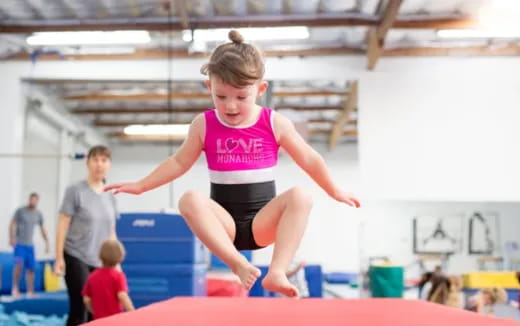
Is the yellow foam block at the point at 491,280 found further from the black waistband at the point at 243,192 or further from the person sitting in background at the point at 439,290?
the black waistband at the point at 243,192

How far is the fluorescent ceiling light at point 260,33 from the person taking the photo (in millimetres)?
8055

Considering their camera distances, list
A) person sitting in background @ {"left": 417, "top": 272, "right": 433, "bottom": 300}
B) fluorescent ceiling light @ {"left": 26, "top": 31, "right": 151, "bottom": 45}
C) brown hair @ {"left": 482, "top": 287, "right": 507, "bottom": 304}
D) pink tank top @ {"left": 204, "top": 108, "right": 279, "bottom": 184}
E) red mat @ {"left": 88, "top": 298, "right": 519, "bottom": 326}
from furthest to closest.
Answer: fluorescent ceiling light @ {"left": 26, "top": 31, "right": 151, "bottom": 45} → person sitting in background @ {"left": 417, "top": 272, "right": 433, "bottom": 300} → brown hair @ {"left": 482, "top": 287, "right": 507, "bottom": 304} → red mat @ {"left": 88, "top": 298, "right": 519, "bottom": 326} → pink tank top @ {"left": 204, "top": 108, "right": 279, "bottom": 184}

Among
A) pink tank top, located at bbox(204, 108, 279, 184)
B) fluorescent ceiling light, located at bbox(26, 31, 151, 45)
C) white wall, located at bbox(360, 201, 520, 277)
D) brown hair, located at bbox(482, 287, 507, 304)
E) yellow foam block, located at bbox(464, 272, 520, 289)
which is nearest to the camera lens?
pink tank top, located at bbox(204, 108, 279, 184)

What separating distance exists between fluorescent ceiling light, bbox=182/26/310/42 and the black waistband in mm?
6197

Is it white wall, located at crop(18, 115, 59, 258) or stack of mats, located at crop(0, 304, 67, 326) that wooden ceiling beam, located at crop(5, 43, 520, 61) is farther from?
stack of mats, located at crop(0, 304, 67, 326)

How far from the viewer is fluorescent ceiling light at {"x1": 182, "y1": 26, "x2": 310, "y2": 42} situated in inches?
317

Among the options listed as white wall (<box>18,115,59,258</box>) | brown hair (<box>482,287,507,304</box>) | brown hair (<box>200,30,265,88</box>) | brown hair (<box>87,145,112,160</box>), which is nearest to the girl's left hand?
brown hair (<box>200,30,265,88</box>)

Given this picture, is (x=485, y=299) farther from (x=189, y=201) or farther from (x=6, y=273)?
(x=6, y=273)

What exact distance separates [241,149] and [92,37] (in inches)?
282

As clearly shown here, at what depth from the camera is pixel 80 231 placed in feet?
12.6

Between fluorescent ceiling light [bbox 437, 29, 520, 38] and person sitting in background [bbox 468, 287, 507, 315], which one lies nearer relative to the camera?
person sitting in background [bbox 468, 287, 507, 315]

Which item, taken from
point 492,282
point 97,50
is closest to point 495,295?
point 492,282

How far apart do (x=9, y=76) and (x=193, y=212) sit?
28.7ft

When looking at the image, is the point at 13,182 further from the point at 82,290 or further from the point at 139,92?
the point at 82,290
